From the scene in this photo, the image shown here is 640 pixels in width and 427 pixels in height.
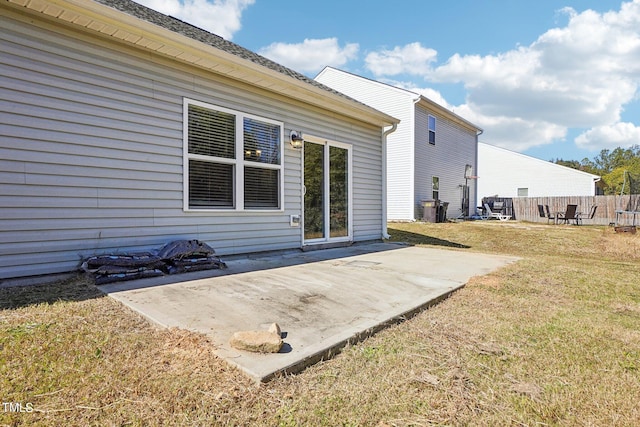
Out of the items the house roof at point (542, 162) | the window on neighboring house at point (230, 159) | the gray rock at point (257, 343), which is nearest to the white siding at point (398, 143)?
the window on neighboring house at point (230, 159)

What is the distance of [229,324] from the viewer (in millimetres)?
2436

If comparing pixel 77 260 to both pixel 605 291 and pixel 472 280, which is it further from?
pixel 605 291

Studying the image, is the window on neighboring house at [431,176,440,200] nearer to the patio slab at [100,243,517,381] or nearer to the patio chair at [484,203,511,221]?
the patio chair at [484,203,511,221]

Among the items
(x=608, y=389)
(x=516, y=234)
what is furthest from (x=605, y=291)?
(x=516, y=234)

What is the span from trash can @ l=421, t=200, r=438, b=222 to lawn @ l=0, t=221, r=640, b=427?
10.6m

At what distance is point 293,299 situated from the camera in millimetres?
3113

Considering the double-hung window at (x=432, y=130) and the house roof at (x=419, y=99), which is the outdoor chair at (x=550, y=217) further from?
the double-hung window at (x=432, y=130)

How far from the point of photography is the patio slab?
2.17 metres

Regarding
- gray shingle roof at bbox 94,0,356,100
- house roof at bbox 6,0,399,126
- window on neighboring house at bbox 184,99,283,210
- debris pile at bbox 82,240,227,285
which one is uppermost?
gray shingle roof at bbox 94,0,356,100

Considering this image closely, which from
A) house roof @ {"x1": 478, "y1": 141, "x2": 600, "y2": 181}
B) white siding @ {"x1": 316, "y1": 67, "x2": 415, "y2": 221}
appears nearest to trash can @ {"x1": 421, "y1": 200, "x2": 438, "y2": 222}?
white siding @ {"x1": 316, "y1": 67, "x2": 415, "y2": 221}

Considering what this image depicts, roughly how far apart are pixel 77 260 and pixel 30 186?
89 cm

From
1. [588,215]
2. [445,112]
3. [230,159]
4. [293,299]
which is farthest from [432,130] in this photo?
[293,299]

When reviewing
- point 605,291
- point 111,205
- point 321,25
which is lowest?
point 605,291

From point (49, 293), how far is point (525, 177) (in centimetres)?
2733
